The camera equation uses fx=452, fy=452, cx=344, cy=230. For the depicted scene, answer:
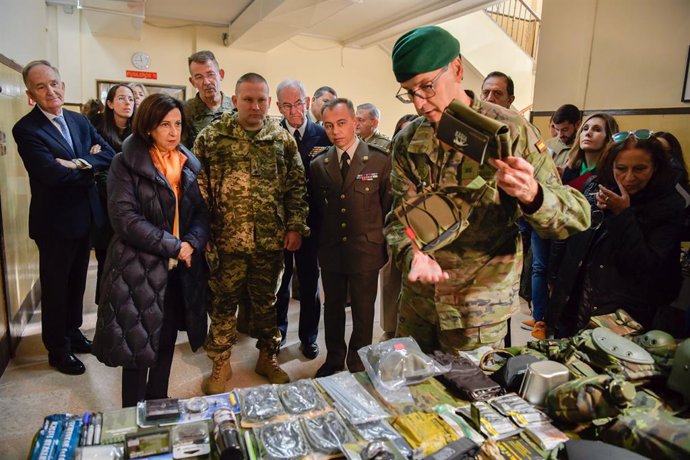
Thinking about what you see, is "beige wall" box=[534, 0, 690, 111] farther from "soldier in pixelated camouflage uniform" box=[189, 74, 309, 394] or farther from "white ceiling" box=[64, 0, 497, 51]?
"soldier in pixelated camouflage uniform" box=[189, 74, 309, 394]

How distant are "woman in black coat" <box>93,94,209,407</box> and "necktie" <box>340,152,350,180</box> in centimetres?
75

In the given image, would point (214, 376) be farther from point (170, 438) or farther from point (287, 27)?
point (287, 27)

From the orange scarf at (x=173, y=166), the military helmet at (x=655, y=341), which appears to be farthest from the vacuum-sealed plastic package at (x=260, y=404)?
the military helmet at (x=655, y=341)

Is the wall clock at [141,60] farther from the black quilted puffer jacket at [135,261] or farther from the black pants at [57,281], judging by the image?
the black quilted puffer jacket at [135,261]

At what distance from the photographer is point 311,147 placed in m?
2.72

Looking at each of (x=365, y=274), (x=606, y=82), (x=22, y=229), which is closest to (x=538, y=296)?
(x=365, y=274)

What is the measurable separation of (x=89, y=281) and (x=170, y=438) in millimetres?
3519

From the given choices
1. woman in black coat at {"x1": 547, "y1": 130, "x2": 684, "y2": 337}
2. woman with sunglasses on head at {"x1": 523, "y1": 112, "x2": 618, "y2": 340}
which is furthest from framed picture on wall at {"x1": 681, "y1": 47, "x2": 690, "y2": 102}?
woman in black coat at {"x1": 547, "y1": 130, "x2": 684, "y2": 337}

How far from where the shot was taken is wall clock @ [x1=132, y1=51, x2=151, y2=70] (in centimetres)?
633

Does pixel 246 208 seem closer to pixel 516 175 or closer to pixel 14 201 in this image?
pixel 516 175

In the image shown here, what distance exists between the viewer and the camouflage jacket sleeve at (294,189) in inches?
88.9

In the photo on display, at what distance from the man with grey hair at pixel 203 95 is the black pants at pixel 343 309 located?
1045mm

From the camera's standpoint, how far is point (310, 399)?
1129 mm

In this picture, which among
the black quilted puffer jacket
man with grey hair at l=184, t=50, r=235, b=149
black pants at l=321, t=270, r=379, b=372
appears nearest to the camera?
the black quilted puffer jacket
